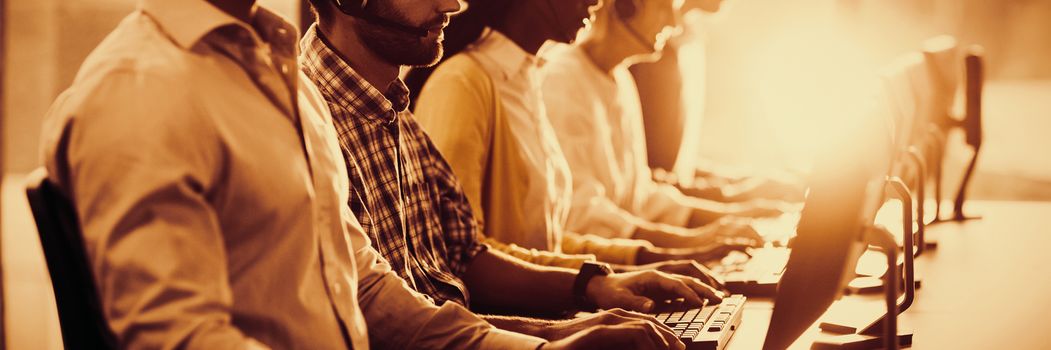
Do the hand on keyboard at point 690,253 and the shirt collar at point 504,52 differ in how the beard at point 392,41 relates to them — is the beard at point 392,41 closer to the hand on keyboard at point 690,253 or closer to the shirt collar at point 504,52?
the shirt collar at point 504,52

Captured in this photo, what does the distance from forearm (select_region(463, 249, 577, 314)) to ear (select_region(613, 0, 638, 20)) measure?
1.11m

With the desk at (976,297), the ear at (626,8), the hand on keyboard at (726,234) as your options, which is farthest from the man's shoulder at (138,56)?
the ear at (626,8)

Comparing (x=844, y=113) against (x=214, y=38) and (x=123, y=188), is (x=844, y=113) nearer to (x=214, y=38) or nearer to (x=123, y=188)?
(x=214, y=38)

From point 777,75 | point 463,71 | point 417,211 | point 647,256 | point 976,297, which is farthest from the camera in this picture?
point 777,75

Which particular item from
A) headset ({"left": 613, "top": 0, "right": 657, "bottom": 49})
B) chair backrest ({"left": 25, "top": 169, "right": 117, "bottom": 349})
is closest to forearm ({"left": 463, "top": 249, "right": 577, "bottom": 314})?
chair backrest ({"left": 25, "top": 169, "right": 117, "bottom": 349})

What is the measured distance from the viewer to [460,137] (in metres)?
2.02

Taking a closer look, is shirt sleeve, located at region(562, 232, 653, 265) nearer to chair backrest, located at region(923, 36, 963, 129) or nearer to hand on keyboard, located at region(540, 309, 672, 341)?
hand on keyboard, located at region(540, 309, 672, 341)

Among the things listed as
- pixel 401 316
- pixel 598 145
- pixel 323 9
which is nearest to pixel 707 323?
pixel 401 316

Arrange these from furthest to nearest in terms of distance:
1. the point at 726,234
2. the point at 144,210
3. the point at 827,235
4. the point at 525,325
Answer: the point at 726,234 → the point at 525,325 → the point at 827,235 → the point at 144,210

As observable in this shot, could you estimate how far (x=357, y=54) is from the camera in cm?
164

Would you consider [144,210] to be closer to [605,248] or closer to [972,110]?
[605,248]

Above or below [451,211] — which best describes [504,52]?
above

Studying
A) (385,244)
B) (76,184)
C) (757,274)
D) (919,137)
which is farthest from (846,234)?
(919,137)

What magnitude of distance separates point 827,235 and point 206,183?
656mm
